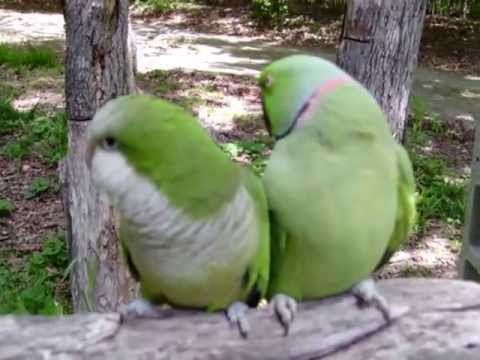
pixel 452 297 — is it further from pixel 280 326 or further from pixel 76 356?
pixel 76 356

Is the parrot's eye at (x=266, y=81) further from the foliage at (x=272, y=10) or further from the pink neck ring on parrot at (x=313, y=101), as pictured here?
the foliage at (x=272, y=10)

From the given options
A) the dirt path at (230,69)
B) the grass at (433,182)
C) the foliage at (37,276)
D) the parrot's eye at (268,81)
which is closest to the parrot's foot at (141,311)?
the parrot's eye at (268,81)

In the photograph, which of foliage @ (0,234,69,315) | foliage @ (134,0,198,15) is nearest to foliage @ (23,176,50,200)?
foliage @ (0,234,69,315)

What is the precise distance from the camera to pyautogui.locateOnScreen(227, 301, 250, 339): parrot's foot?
138 cm

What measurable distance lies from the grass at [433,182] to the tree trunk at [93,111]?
7.40 ft

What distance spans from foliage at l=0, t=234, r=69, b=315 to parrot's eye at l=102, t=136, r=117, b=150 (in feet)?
7.00

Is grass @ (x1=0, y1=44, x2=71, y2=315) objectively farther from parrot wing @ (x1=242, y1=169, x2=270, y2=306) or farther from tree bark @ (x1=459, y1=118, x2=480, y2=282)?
tree bark @ (x1=459, y1=118, x2=480, y2=282)

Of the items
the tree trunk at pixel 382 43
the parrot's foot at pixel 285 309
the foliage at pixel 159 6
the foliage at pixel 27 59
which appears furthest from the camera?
the foliage at pixel 159 6

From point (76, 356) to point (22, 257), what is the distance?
117 inches

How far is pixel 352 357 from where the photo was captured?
1.43 metres

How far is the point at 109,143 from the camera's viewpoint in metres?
1.18

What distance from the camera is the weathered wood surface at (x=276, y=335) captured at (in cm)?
135

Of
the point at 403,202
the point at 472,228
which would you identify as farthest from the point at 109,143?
the point at 472,228

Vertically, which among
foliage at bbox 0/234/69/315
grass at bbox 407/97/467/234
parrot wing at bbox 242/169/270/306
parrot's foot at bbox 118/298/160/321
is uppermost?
parrot wing at bbox 242/169/270/306
